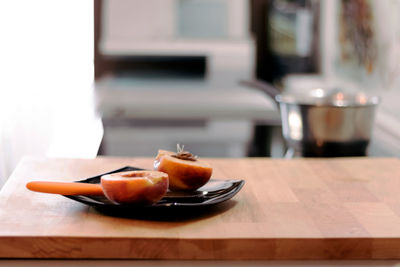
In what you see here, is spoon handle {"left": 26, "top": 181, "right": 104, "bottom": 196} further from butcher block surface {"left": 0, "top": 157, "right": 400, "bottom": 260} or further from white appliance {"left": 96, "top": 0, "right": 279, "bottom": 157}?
white appliance {"left": 96, "top": 0, "right": 279, "bottom": 157}

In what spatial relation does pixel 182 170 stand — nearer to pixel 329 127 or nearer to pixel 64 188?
pixel 64 188

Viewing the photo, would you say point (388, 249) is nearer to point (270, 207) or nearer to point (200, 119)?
point (270, 207)

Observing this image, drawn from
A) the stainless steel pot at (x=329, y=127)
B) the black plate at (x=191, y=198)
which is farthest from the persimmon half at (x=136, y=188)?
the stainless steel pot at (x=329, y=127)

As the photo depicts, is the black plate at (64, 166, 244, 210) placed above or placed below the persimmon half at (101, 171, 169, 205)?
below

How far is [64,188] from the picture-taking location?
0.80 meters

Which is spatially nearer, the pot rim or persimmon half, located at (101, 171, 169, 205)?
persimmon half, located at (101, 171, 169, 205)

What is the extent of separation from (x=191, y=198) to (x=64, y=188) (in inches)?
6.4

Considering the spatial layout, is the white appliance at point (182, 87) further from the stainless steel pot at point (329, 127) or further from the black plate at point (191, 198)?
the black plate at point (191, 198)

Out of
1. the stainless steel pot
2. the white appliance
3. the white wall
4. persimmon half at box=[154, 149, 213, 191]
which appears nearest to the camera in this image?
persimmon half at box=[154, 149, 213, 191]

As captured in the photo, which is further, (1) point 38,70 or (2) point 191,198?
(1) point 38,70

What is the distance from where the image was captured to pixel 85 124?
5.73 ft

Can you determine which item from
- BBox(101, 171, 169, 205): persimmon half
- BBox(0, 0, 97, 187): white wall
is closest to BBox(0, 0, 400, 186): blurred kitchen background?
BBox(0, 0, 97, 187): white wall

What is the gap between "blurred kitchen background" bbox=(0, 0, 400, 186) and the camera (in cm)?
147

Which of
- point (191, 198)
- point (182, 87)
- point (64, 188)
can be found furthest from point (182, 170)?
point (182, 87)
